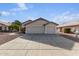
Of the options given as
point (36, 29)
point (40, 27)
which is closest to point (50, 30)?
point (40, 27)

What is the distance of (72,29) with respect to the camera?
2484cm

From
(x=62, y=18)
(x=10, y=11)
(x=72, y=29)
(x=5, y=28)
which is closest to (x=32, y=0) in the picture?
(x=62, y=18)

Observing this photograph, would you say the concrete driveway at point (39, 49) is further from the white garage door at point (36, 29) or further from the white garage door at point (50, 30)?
the white garage door at point (50, 30)

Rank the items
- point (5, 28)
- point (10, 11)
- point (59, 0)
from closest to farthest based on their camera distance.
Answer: point (59, 0), point (10, 11), point (5, 28)

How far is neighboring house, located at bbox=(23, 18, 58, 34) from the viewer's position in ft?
67.7

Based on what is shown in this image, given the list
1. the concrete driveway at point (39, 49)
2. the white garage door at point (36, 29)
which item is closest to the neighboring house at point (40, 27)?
the white garage door at point (36, 29)

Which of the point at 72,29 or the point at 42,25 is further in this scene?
the point at 72,29

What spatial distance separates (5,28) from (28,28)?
7575 mm

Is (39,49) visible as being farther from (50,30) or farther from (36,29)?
(50,30)

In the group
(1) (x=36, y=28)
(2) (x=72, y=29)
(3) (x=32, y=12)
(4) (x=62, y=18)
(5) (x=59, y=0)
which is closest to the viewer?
(5) (x=59, y=0)

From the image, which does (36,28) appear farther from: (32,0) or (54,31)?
(32,0)

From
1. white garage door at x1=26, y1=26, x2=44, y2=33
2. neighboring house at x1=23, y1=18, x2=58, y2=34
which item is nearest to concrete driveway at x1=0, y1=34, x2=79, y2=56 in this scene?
white garage door at x1=26, y1=26, x2=44, y2=33

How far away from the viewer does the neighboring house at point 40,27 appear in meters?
20.6

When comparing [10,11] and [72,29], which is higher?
[10,11]
